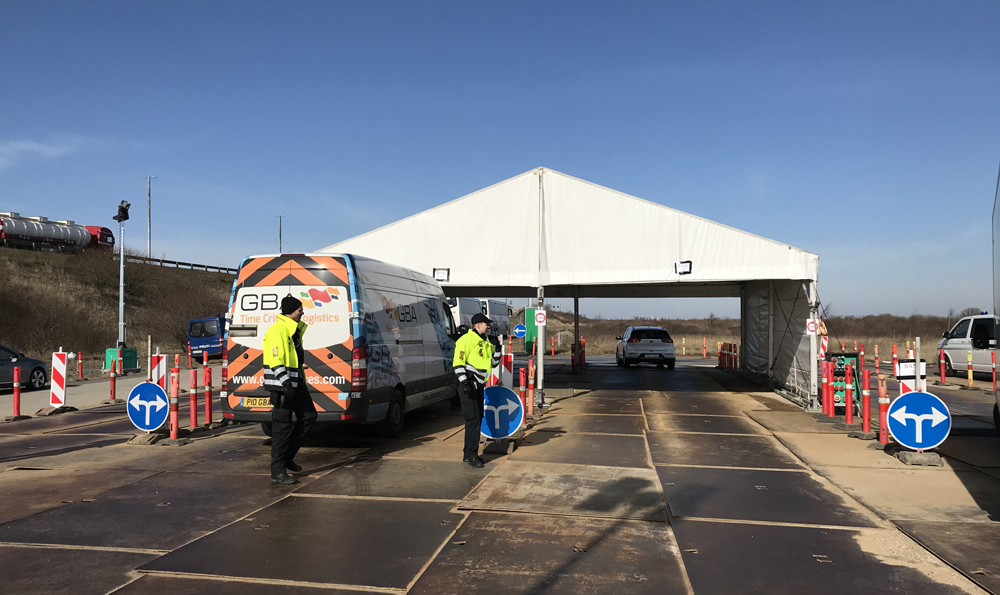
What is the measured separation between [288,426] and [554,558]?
12.6ft

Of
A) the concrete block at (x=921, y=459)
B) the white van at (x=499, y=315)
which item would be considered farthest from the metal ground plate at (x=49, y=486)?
the white van at (x=499, y=315)

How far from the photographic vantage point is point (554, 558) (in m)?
5.09

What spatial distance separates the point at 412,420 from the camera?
13062 millimetres

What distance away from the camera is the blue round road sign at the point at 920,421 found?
28.4ft

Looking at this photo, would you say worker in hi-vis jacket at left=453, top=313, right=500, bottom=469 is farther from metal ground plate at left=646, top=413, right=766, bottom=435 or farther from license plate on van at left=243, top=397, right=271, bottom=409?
metal ground plate at left=646, top=413, right=766, bottom=435

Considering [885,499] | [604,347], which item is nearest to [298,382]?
[885,499]

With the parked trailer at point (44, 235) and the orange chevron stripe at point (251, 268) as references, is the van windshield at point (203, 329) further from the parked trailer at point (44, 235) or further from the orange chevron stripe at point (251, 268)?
the orange chevron stripe at point (251, 268)

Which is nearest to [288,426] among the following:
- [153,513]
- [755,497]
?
[153,513]

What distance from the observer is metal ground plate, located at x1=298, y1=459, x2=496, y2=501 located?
716cm

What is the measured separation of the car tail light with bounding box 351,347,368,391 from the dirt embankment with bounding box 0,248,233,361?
30805 millimetres

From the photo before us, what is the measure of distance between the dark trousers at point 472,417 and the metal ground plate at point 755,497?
88.6 inches

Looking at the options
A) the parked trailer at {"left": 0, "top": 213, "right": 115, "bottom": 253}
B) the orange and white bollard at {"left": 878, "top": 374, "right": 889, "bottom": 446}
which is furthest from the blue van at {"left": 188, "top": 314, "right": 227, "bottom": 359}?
the orange and white bollard at {"left": 878, "top": 374, "right": 889, "bottom": 446}

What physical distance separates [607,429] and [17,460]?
856cm

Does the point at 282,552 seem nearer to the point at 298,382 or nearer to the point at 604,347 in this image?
the point at 298,382
